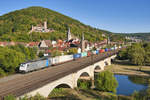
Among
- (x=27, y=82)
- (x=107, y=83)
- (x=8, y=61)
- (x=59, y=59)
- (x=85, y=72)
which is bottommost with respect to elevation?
(x=107, y=83)

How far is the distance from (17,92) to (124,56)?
82.5 meters

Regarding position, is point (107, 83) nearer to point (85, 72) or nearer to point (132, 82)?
point (85, 72)

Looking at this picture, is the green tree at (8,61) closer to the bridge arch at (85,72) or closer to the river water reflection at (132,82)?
the bridge arch at (85,72)

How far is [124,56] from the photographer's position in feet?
309

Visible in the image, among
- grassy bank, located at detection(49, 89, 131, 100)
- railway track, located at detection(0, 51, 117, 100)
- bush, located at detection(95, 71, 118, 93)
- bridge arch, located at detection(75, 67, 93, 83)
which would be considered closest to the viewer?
railway track, located at detection(0, 51, 117, 100)

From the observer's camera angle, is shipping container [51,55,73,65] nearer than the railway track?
No

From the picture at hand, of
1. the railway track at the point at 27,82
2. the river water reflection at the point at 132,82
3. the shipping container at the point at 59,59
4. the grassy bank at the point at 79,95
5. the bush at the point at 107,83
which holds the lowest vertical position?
the river water reflection at the point at 132,82

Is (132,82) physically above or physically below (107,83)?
below

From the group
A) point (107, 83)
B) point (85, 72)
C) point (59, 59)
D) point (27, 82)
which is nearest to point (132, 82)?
point (85, 72)

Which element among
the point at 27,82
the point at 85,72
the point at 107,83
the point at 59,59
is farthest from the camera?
the point at 59,59

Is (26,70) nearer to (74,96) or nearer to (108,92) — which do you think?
(74,96)

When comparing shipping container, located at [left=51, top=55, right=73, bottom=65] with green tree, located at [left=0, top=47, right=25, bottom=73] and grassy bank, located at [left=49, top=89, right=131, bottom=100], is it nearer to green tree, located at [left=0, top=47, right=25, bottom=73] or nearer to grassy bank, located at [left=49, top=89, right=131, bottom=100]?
green tree, located at [left=0, top=47, right=25, bottom=73]

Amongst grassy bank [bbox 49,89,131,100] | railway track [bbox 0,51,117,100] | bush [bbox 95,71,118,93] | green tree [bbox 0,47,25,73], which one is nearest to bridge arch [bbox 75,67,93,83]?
grassy bank [bbox 49,89,131,100]

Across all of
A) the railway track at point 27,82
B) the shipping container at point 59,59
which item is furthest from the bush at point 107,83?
the shipping container at point 59,59
